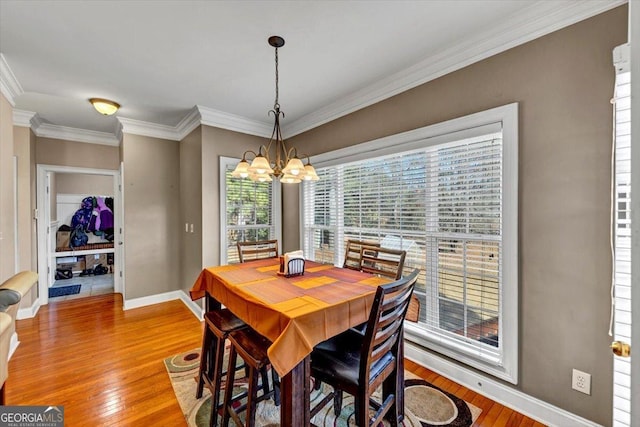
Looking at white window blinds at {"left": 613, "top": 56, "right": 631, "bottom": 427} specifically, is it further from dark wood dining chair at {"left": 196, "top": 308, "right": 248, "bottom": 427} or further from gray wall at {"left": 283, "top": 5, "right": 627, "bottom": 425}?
dark wood dining chair at {"left": 196, "top": 308, "right": 248, "bottom": 427}

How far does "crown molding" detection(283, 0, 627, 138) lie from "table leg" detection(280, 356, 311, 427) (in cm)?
237

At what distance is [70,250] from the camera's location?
Result: 554 centimetres

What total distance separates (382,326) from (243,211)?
2.89 metres

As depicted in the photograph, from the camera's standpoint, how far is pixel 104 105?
126 inches

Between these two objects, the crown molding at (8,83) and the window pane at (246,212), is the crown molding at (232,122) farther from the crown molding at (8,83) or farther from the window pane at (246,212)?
the crown molding at (8,83)

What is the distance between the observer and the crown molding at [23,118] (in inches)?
136

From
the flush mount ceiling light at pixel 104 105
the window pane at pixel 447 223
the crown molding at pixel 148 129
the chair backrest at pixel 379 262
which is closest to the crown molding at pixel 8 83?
the flush mount ceiling light at pixel 104 105

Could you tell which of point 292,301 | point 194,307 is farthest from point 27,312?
point 292,301

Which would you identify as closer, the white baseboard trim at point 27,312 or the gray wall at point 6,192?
the gray wall at point 6,192

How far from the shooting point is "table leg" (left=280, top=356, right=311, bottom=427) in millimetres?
1387

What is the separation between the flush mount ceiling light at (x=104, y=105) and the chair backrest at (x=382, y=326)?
363cm

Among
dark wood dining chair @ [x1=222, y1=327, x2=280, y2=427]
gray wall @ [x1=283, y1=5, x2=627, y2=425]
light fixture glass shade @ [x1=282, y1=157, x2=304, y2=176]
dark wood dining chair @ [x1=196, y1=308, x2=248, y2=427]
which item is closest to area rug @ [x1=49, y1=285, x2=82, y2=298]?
dark wood dining chair @ [x1=196, y1=308, x2=248, y2=427]

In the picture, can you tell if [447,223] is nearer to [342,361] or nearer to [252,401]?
[342,361]

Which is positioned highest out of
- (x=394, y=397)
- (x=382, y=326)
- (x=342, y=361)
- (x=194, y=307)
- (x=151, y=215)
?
(x=151, y=215)
